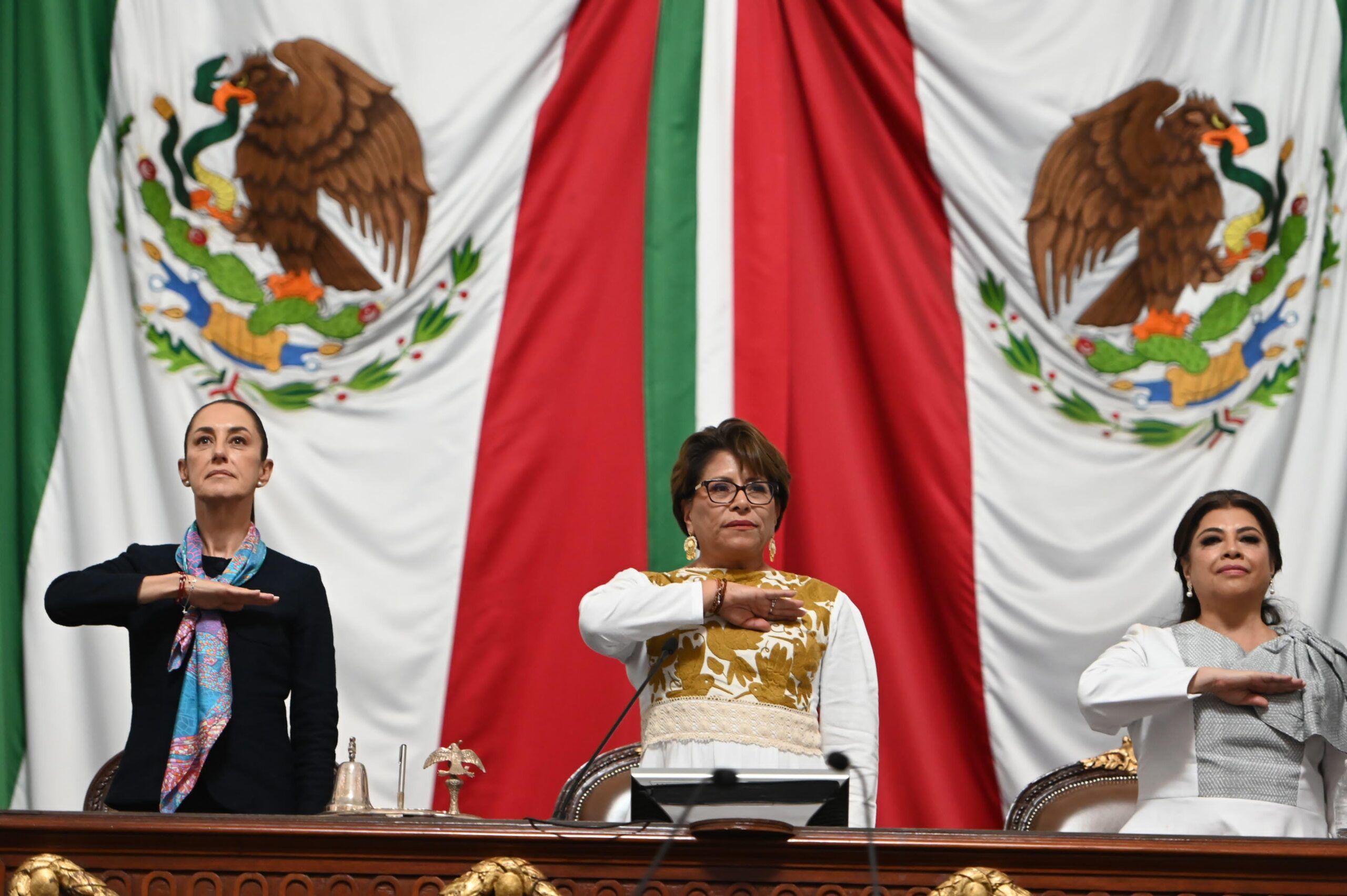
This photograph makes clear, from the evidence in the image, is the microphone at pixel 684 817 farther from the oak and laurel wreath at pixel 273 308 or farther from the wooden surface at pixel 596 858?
the oak and laurel wreath at pixel 273 308

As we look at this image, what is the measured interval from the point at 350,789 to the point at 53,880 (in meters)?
0.59

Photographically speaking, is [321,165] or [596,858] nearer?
[596,858]

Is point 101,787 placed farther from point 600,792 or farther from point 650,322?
point 650,322

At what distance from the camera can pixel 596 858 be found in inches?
75.7

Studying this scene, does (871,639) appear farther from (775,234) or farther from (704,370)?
(775,234)

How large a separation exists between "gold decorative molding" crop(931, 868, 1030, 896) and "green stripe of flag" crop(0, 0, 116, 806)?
2370mm

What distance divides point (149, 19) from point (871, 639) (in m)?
2.33

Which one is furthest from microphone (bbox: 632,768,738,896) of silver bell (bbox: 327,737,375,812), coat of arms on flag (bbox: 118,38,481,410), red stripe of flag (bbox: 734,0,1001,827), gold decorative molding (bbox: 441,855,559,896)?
coat of arms on flag (bbox: 118,38,481,410)

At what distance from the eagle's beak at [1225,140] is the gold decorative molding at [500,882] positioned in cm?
276

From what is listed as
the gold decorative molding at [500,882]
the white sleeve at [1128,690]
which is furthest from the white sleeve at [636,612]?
the white sleeve at [1128,690]

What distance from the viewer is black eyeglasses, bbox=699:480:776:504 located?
2531mm

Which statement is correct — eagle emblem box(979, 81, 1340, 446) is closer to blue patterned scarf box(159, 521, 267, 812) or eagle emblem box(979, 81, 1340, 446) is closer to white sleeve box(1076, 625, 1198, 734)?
white sleeve box(1076, 625, 1198, 734)

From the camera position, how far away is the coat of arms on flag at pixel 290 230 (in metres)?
3.66

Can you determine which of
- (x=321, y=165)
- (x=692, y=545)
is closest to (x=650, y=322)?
(x=321, y=165)
